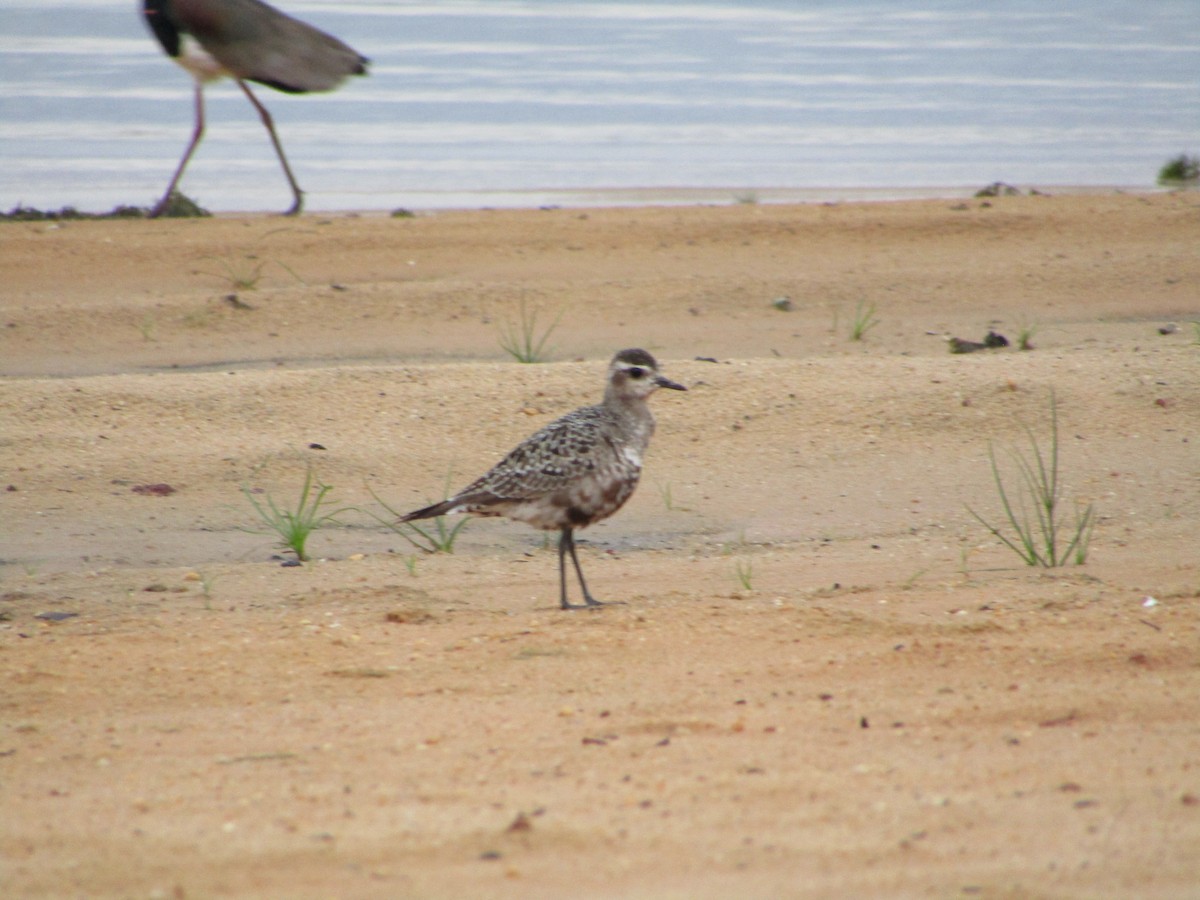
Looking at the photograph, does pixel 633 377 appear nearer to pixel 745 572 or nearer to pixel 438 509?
pixel 745 572

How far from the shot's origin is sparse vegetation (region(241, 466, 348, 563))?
23.7 feet

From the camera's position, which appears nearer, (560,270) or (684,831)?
(684,831)

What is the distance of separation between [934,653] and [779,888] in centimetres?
208

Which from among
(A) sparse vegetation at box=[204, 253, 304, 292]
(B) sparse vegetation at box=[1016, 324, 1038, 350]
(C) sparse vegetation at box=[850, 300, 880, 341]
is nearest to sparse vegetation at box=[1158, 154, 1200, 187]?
(C) sparse vegetation at box=[850, 300, 880, 341]

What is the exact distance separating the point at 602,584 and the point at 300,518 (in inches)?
56.0

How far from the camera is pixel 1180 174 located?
18.5 metres

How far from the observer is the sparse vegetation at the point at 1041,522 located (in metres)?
6.84

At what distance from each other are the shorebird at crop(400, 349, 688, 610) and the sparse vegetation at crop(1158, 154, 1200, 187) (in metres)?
13.3

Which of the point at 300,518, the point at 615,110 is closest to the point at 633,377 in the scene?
the point at 300,518

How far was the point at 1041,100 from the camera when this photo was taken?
26812mm

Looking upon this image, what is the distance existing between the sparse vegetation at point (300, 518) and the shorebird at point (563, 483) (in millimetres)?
614

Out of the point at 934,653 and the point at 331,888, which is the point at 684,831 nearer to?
the point at 331,888

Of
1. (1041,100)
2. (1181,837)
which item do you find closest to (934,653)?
(1181,837)

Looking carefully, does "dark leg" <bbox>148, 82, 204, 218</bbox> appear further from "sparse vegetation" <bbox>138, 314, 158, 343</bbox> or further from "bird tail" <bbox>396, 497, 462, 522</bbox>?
"bird tail" <bbox>396, 497, 462, 522</bbox>
